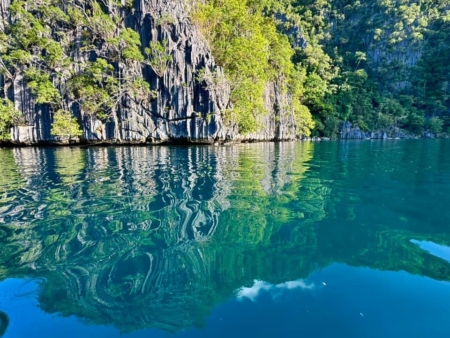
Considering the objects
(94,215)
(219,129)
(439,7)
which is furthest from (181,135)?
(439,7)

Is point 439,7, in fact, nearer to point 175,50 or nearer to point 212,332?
point 175,50

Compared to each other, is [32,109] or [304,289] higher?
[32,109]

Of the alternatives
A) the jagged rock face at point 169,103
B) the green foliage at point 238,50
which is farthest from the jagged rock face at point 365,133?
the jagged rock face at point 169,103

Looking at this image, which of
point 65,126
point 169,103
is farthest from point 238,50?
point 65,126

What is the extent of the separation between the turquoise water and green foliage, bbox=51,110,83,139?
22354 mm

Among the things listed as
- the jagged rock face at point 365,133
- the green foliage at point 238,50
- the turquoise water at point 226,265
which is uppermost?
the green foliage at point 238,50

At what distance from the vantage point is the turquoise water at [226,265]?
99.6 inches

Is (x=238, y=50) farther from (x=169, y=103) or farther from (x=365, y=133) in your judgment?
(x=365, y=133)

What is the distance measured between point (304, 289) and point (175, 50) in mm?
29877

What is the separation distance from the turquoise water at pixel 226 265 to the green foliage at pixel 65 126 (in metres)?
22.4

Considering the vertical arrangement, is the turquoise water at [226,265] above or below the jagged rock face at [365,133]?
below

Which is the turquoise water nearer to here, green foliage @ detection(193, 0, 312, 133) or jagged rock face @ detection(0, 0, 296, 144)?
jagged rock face @ detection(0, 0, 296, 144)

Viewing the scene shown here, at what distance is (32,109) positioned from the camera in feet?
88.0

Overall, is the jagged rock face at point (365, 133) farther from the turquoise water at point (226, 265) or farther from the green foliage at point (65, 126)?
the turquoise water at point (226, 265)
